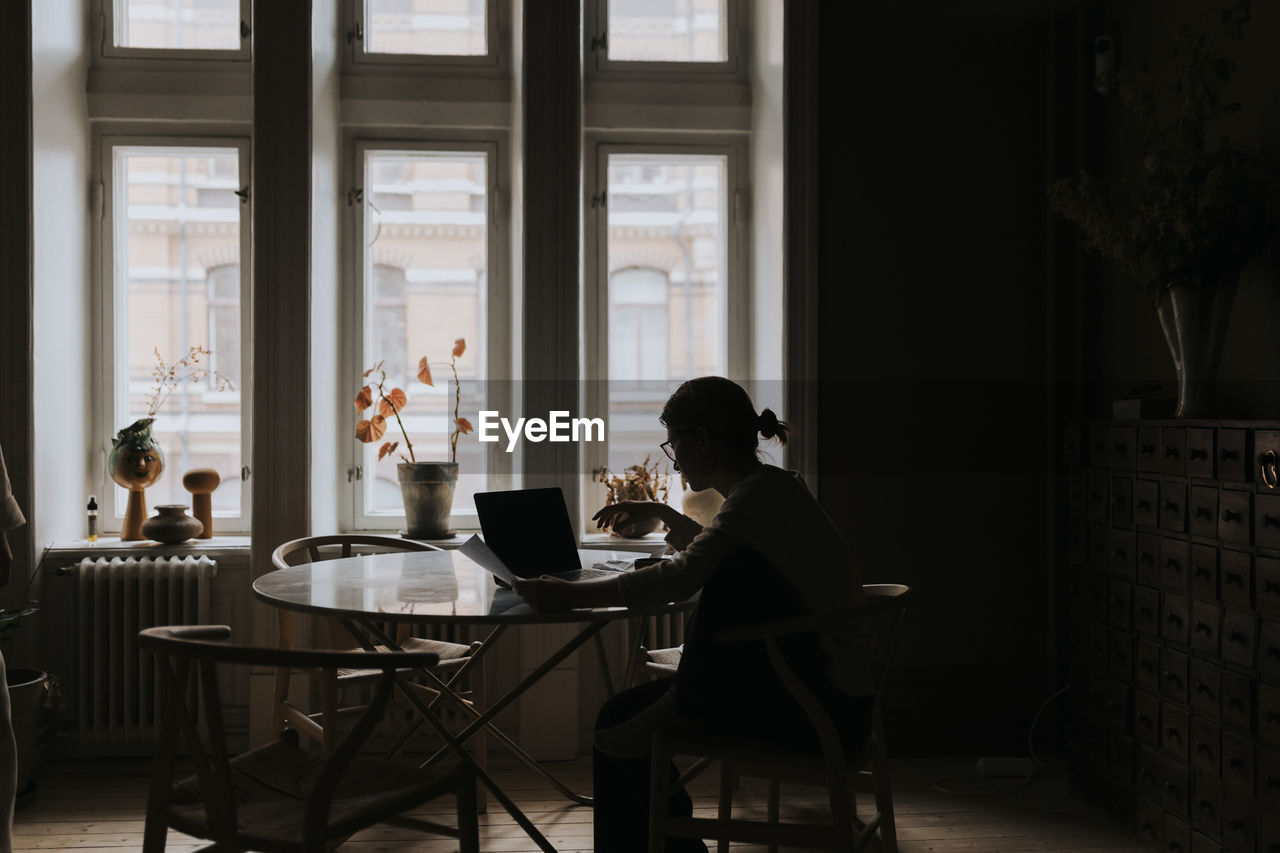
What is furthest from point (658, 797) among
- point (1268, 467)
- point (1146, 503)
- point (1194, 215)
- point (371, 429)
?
point (371, 429)

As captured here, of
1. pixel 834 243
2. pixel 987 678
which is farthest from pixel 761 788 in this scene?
pixel 834 243

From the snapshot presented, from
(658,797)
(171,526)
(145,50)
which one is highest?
(145,50)

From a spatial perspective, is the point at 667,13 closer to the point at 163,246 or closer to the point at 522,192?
the point at 522,192

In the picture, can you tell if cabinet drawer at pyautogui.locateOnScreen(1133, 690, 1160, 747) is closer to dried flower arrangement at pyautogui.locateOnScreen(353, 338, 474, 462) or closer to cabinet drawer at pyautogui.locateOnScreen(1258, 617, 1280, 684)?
cabinet drawer at pyautogui.locateOnScreen(1258, 617, 1280, 684)

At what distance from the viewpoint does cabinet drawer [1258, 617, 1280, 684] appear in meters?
2.45

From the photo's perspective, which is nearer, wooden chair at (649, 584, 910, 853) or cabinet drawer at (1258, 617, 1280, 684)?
wooden chair at (649, 584, 910, 853)

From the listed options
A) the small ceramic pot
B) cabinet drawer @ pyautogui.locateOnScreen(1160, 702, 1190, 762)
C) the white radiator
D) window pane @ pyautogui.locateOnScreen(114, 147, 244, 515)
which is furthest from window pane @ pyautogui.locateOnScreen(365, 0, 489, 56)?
cabinet drawer @ pyautogui.locateOnScreen(1160, 702, 1190, 762)

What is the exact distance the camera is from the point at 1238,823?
8.48 ft

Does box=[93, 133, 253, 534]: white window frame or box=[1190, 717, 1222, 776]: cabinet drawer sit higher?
box=[93, 133, 253, 534]: white window frame

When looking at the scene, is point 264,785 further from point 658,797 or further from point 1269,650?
point 1269,650

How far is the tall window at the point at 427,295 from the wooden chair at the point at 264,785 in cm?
229

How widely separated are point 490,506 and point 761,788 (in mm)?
1667

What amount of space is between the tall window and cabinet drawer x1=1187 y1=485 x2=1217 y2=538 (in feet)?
8.38

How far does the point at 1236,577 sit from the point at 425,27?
3485 mm
